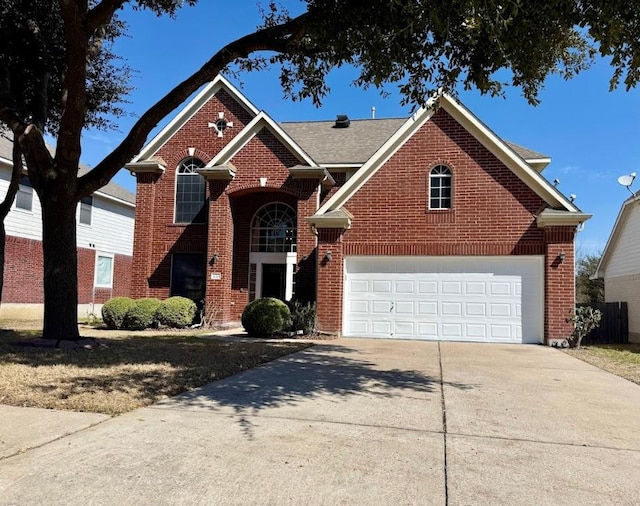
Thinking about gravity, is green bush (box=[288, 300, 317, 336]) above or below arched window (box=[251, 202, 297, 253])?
below

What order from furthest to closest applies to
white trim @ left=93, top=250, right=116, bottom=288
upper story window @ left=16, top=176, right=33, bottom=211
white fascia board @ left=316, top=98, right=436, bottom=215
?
white trim @ left=93, top=250, right=116, bottom=288 → upper story window @ left=16, top=176, right=33, bottom=211 → white fascia board @ left=316, top=98, right=436, bottom=215

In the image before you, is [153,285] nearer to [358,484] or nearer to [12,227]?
[12,227]

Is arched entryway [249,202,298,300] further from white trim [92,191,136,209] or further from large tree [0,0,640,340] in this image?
white trim [92,191,136,209]

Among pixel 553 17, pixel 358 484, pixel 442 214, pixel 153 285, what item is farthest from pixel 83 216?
pixel 358 484

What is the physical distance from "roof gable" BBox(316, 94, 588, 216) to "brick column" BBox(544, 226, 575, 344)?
0.72m

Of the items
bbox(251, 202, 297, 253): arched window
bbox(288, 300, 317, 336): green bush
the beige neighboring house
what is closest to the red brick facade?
bbox(251, 202, 297, 253): arched window

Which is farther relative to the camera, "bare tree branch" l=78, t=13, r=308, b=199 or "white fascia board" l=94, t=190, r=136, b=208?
"white fascia board" l=94, t=190, r=136, b=208

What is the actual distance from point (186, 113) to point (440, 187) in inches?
410

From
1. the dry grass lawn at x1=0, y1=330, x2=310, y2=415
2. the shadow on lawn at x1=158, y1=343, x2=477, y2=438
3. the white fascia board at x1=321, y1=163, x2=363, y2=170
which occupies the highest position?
the white fascia board at x1=321, y1=163, x2=363, y2=170

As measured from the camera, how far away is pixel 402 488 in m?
3.76

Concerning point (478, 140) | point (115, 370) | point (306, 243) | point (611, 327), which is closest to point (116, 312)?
point (306, 243)

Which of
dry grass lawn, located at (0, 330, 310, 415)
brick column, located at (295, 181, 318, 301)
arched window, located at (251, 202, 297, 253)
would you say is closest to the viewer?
dry grass lawn, located at (0, 330, 310, 415)

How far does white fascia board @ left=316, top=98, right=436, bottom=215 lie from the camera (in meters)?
15.4

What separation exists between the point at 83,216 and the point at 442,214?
17.9 m
